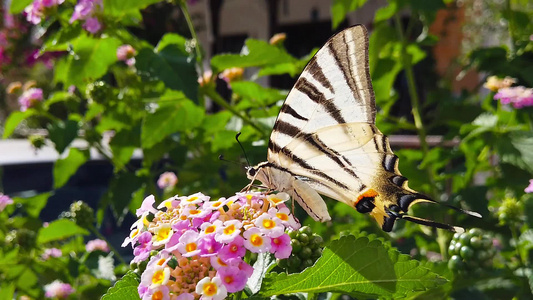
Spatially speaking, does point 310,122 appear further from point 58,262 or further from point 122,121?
point 58,262

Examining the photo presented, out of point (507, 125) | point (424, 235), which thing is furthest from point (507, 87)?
point (424, 235)

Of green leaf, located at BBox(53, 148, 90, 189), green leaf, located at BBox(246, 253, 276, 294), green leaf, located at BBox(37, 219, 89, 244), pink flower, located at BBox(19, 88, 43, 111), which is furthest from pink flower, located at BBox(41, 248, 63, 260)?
green leaf, located at BBox(246, 253, 276, 294)

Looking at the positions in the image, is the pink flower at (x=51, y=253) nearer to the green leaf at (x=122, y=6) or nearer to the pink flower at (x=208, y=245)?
the green leaf at (x=122, y=6)

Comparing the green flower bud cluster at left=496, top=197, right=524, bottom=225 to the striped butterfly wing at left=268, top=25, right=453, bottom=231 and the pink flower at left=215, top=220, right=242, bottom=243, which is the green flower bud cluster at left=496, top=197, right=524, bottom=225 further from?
the pink flower at left=215, top=220, right=242, bottom=243

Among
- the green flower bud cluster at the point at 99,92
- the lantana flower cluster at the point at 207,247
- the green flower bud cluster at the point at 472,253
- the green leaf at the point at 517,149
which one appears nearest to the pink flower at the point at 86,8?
the green flower bud cluster at the point at 99,92

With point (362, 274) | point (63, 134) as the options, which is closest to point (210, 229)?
point (362, 274)

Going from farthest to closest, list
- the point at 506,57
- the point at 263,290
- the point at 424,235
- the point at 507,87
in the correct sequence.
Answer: the point at 506,57
the point at 507,87
the point at 424,235
the point at 263,290

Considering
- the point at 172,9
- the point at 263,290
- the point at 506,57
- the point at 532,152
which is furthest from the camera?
the point at 172,9
